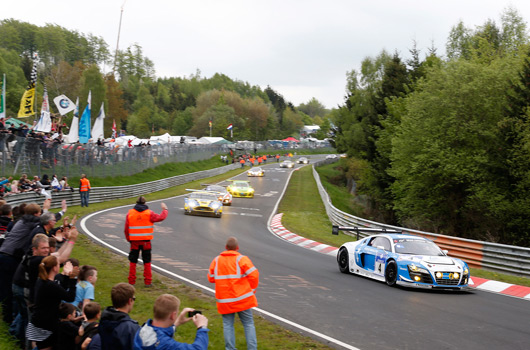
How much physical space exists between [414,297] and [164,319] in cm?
860

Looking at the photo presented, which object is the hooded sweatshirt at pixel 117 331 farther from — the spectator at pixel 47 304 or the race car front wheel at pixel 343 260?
the race car front wheel at pixel 343 260

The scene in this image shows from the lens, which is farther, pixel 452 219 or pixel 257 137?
pixel 257 137

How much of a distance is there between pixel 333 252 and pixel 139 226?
10.4 meters

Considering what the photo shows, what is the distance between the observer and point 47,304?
244 inches

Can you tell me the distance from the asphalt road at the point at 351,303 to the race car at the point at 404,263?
296 millimetres

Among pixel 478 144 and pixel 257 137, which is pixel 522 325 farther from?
pixel 257 137

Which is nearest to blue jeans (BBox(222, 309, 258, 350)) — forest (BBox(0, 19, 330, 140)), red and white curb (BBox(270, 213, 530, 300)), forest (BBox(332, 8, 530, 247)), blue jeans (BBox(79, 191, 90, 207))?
red and white curb (BBox(270, 213, 530, 300))

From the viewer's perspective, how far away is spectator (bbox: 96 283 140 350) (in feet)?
16.3

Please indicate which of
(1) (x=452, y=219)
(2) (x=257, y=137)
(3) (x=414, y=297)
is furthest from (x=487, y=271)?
(2) (x=257, y=137)

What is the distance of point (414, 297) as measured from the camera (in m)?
12.1

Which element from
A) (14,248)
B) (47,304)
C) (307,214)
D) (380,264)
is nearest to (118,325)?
(47,304)

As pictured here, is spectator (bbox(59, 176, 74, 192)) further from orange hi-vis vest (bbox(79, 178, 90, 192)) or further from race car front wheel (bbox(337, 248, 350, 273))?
race car front wheel (bbox(337, 248, 350, 273))

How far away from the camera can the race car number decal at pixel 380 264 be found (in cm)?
1405

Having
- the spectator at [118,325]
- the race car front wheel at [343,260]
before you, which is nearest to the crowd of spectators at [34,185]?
the race car front wheel at [343,260]
